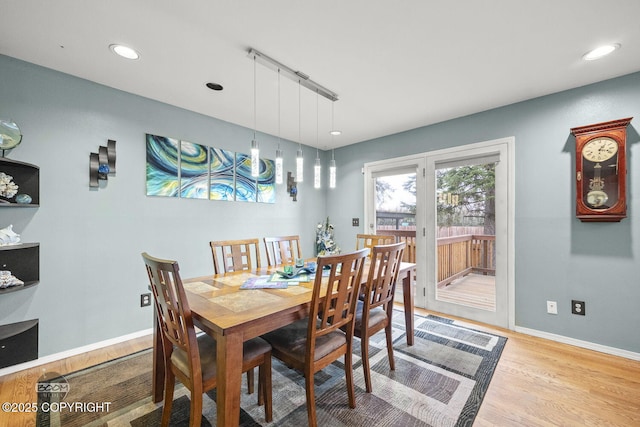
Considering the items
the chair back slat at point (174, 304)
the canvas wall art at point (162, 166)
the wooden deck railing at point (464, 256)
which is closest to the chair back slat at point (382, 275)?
the chair back slat at point (174, 304)

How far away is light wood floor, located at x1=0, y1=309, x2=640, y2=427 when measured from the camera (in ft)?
5.41

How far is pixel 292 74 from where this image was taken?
2.34 meters

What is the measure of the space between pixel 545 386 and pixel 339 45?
9.44ft

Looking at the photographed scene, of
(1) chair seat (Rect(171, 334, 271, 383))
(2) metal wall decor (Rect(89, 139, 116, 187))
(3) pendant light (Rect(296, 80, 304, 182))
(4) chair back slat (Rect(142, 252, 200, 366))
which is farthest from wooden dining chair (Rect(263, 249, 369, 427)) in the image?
(2) metal wall decor (Rect(89, 139, 116, 187))

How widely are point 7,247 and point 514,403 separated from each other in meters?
3.61

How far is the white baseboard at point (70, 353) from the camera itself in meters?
2.11

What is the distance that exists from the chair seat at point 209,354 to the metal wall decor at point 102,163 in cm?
190

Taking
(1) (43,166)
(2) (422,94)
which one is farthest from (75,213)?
(2) (422,94)

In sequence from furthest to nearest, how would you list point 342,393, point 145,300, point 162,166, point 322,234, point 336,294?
point 322,234
point 162,166
point 145,300
point 342,393
point 336,294

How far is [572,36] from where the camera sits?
185cm

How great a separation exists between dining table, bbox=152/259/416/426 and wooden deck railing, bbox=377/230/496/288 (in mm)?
2185

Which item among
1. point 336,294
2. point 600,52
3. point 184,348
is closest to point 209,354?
point 184,348

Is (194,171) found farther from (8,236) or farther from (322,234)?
(322,234)

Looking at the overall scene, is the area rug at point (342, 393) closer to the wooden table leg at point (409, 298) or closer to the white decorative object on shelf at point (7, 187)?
the wooden table leg at point (409, 298)
